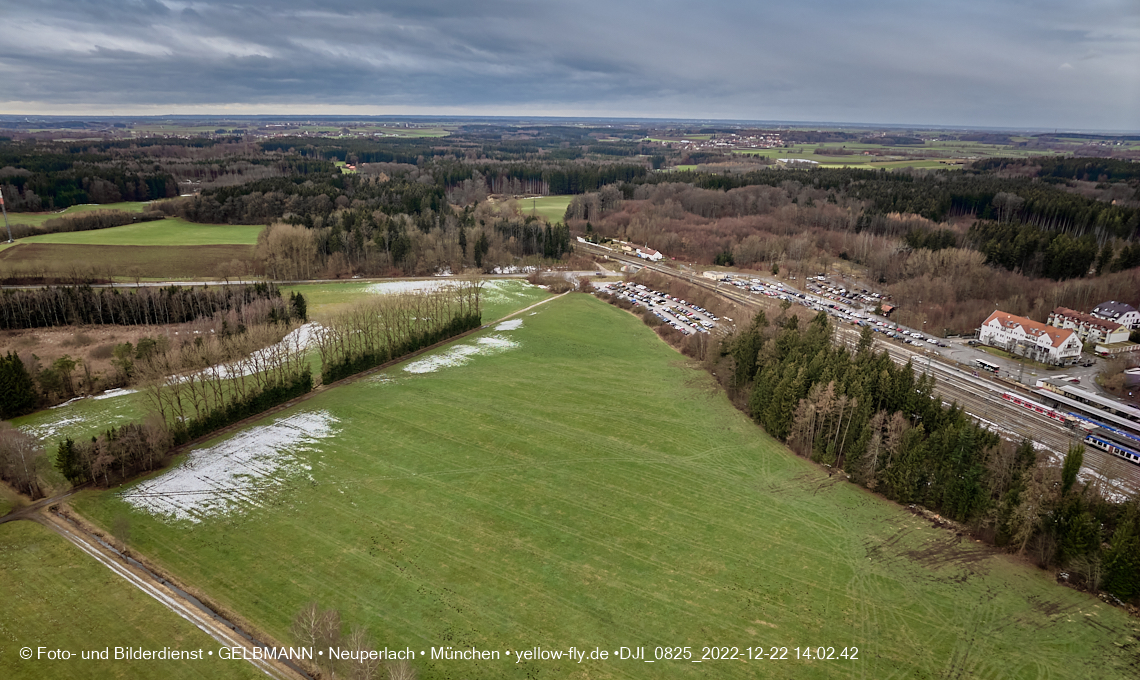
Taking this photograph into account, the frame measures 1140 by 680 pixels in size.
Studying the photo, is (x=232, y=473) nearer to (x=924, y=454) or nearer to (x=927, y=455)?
(x=924, y=454)

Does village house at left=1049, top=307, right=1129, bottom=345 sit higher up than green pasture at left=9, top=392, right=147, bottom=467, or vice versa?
village house at left=1049, top=307, right=1129, bottom=345

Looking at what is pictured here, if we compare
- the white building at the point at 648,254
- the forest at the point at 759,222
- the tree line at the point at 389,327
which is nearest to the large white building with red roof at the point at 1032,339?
the forest at the point at 759,222

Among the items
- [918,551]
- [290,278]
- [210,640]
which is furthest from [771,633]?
[290,278]

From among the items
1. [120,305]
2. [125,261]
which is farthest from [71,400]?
[125,261]

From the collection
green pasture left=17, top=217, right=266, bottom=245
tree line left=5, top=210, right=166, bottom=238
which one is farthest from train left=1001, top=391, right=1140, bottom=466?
tree line left=5, top=210, right=166, bottom=238

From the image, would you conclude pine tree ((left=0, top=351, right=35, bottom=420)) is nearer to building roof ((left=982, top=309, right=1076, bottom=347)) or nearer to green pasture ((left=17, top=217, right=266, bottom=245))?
green pasture ((left=17, top=217, right=266, bottom=245))

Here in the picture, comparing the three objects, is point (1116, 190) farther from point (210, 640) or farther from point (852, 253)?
point (210, 640)

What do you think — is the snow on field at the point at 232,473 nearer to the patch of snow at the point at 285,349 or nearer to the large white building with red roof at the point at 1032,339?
the patch of snow at the point at 285,349
